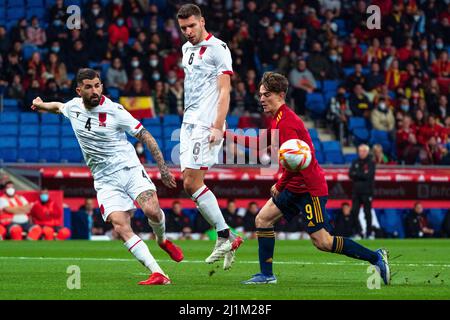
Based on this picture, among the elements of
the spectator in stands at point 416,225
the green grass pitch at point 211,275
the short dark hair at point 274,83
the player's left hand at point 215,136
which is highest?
the short dark hair at point 274,83

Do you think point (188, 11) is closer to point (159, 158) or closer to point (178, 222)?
point (159, 158)

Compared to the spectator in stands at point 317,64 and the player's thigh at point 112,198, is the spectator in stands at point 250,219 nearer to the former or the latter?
the spectator in stands at point 317,64

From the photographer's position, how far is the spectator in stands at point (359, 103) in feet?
98.3

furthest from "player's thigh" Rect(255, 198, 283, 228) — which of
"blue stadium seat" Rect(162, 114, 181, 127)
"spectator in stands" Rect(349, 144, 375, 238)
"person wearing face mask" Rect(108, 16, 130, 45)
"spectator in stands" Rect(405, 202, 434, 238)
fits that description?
"person wearing face mask" Rect(108, 16, 130, 45)

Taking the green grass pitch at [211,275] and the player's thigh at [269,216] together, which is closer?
the green grass pitch at [211,275]

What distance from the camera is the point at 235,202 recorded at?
25234mm

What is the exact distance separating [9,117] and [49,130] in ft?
3.54

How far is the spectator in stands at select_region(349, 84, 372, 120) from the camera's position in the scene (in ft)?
98.3

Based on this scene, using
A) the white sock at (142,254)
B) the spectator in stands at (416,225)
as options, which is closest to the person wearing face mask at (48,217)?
the spectator in stands at (416,225)

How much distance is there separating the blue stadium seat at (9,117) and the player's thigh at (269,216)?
16.3m

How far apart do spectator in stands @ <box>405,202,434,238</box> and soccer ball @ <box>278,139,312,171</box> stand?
615 inches

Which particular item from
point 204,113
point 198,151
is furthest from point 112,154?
point 204,113

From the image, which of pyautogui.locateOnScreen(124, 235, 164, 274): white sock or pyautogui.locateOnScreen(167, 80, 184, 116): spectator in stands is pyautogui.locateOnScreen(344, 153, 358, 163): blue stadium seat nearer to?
pyautogui.locateOnScreen(167, 80, 184, 116): spectator in stands
